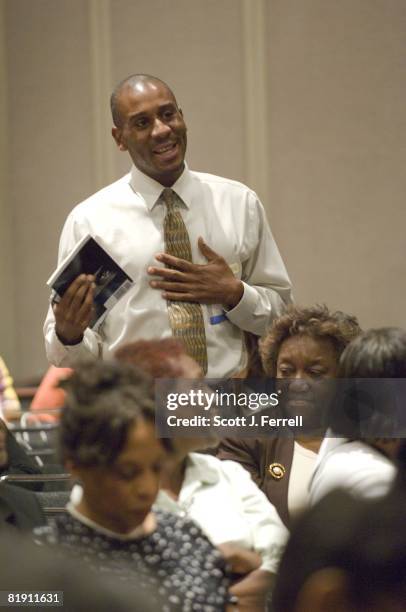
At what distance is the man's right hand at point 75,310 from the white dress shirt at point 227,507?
16.1 inches

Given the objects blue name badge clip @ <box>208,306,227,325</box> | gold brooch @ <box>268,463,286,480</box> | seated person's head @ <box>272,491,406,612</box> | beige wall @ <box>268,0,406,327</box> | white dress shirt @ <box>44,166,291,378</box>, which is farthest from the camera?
beige wall @ <box>268,0,406,327</box>

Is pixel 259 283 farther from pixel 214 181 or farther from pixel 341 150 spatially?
pixel 341 150

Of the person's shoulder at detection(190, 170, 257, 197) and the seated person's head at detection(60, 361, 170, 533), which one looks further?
the person's shoulder at detection(190, 170, 257, 197)

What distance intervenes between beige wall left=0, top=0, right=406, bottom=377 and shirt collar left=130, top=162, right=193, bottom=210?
6.48ft

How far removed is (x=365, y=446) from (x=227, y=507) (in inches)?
7.5

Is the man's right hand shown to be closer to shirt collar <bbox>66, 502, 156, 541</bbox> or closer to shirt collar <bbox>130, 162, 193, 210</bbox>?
shirt collar <bbox>130, 162, 193, 210</bbox>

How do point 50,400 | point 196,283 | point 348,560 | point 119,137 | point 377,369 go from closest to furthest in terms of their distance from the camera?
point 348,560
point 50,400
point 377,369
point 196,283
point 119,137

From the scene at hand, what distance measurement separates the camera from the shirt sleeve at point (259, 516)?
1.34m

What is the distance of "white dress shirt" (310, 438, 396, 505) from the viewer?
1194mm

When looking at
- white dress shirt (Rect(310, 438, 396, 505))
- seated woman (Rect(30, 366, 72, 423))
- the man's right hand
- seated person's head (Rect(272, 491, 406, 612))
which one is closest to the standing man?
the man's right hand

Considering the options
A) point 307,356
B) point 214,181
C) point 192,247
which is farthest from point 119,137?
point 307,356

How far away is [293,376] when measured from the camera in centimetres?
174

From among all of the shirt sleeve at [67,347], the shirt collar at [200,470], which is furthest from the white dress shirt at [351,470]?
the shirt sleeve at [67,347]

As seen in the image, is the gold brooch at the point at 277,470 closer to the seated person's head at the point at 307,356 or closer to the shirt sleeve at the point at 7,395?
the seated person's head at the point at 307,356
